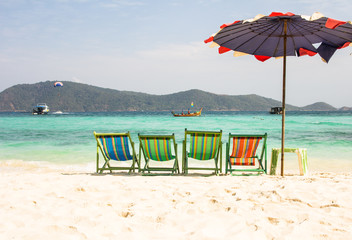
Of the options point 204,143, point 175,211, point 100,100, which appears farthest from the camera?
point 100,100

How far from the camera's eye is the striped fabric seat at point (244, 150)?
16.2 ft

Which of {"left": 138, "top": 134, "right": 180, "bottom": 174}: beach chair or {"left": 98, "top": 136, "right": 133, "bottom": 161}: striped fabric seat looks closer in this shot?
{"left": 138, "top": 134, "right": 180, "bottom": 174}: beach chair

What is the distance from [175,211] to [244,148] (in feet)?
8.25

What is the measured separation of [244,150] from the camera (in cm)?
503

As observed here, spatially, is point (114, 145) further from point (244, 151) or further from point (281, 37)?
point (281, 37)

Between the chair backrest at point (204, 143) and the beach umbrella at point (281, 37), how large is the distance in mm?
1056

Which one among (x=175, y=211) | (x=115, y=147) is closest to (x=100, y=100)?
(x=115, y=147)

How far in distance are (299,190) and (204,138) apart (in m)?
1.87

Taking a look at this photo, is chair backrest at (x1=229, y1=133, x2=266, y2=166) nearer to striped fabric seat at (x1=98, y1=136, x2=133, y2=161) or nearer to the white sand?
the white sand

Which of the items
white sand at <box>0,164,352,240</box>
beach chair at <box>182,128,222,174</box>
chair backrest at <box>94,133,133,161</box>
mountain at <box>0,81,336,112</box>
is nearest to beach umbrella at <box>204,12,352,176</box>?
beach chair at <box>182,128,222,174</box>

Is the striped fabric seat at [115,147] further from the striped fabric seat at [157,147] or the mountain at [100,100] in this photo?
the mountain at [100,100]

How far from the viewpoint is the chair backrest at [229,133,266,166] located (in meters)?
4.91

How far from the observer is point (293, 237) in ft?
7.24

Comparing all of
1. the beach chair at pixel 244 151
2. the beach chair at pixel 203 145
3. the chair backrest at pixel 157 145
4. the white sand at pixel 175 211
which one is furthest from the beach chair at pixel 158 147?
the white sand at pixel 175 211
